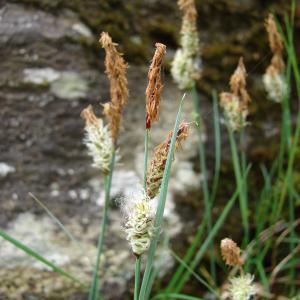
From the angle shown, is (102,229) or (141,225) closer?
(141,225)

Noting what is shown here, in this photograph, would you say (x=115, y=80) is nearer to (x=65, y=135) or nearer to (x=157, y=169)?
(x=157, y=169)

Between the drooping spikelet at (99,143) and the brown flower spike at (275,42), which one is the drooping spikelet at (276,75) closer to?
the brown flower spike at (275,42)

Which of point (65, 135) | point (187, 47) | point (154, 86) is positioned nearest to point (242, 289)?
point (154, 86)

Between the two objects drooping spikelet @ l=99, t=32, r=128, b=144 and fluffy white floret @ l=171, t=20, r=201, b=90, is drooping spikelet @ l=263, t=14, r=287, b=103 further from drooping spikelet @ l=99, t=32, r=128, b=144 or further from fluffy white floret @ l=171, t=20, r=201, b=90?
drooping spikelet @ l=99, t=32, r=128, b=144

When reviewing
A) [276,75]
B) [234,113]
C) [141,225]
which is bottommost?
[141,225]

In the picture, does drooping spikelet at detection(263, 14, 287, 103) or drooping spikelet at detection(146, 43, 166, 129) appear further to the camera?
drooping spikelet at detection(263, 14, 287, 103)

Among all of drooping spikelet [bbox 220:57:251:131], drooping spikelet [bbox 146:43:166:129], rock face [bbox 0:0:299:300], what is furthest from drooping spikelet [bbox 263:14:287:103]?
drooping spikelet [bbox 146:43:166:129]
